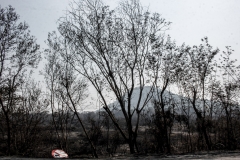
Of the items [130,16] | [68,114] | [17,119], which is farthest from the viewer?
[68,114]

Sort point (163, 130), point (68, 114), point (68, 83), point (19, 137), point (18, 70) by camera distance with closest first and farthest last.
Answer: point (18, 70)
point (163, 130)
point (68, 83)
point (19, 137)
point (68, 114)

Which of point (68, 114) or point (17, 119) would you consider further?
point (68, 114)

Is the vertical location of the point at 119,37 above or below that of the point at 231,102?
above

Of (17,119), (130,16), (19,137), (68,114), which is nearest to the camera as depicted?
(130,16)

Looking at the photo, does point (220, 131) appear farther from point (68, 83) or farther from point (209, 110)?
point (68, 83)

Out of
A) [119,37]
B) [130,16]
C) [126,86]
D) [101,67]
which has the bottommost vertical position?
[126,86]

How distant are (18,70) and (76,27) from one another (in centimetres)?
775

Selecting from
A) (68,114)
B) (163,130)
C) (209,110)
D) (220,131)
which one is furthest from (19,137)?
(220,131)

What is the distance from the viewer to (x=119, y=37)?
1384 centimetres

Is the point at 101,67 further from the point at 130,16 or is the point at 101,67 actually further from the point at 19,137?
the point at 19,137

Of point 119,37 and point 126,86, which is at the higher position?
point 119,37

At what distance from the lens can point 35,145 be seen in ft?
79.8

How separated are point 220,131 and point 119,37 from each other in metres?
19.1

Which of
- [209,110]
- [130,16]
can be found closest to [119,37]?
[130,16]
